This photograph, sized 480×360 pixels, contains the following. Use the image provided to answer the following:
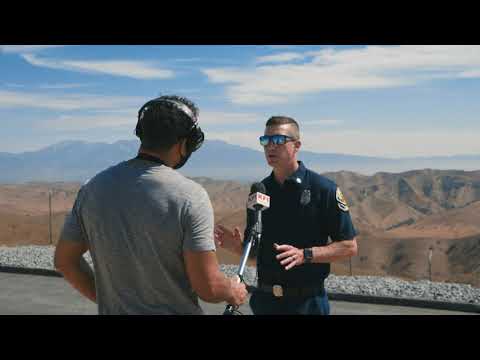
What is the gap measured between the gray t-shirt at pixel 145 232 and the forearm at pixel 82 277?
0.46 ft

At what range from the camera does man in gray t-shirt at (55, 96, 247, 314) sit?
262cm

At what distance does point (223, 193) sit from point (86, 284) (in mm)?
185616

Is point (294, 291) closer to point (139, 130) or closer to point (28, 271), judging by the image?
point (139, 130)

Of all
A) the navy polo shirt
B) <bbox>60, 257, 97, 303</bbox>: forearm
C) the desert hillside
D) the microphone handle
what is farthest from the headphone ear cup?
the desert hillside

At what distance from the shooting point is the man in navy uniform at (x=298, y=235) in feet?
14.7

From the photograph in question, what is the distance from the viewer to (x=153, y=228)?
104 inches

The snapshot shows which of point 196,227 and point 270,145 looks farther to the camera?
point 270,145

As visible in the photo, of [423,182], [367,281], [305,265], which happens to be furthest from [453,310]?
[423,182]

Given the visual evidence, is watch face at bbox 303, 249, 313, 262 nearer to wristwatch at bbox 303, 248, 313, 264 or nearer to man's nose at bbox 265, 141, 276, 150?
wristwatch at bbox 303, 248, 313, 264

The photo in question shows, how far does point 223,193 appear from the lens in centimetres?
18850

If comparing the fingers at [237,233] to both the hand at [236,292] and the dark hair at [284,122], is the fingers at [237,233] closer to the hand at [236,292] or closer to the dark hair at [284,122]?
the dark hair at [284,122]

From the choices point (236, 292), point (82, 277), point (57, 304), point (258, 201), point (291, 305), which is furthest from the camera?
point (57, 304)

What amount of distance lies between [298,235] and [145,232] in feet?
6.70

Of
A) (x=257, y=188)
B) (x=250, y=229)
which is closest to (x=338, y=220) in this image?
(x=257, y=188)
